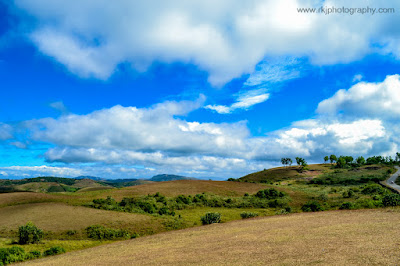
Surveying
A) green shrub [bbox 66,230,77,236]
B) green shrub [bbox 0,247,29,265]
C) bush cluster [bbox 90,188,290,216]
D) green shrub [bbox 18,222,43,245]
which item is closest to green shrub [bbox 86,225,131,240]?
green shrub [bbox 66,230,77,236]

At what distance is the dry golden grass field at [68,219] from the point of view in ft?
125

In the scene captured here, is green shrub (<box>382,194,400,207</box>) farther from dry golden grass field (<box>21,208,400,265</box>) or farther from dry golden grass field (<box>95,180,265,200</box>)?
dry golden grass field (<box>95,180,265,200</box>)

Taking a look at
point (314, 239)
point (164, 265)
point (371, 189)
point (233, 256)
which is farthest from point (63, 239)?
point (371, 189)

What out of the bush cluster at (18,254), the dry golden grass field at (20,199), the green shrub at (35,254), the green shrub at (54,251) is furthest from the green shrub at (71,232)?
the dry golden grass field at (20,199)

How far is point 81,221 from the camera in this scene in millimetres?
40438

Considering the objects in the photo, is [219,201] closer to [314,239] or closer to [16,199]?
[314,239]

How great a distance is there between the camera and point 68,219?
135 ft

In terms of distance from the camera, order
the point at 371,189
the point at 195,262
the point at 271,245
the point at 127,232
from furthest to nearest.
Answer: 1. the point at 371,189
2. the point at 127,232
3. the point at 271,245
4. the point at 195,262

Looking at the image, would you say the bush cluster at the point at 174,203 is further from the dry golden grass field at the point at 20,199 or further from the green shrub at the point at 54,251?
the green shrub at the point at 54,251

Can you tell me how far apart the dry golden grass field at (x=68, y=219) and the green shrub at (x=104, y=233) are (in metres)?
2.07

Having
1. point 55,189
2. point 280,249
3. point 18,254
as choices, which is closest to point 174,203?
point 18,254

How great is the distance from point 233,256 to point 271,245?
353 cm

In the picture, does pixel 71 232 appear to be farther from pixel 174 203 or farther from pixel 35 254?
pixel 174 203

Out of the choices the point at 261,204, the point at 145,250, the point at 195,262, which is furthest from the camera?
the point at 261,204
